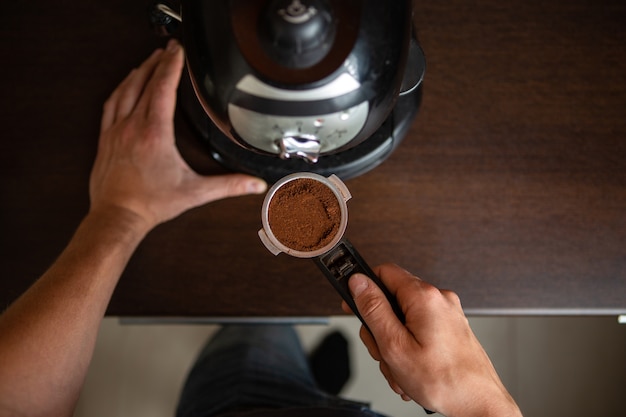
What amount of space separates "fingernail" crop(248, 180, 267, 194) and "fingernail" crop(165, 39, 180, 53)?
0.23 meters

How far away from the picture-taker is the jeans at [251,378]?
0.96 m

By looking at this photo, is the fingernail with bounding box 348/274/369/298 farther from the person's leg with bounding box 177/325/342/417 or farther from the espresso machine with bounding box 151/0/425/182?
the person's leg with bounding box 177/325/342/417

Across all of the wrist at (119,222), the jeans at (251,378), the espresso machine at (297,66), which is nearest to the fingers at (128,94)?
the wrist at (119,222)

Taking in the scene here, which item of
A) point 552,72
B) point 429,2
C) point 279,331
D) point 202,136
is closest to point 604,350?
point 279,331

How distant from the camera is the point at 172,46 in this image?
0.81 m

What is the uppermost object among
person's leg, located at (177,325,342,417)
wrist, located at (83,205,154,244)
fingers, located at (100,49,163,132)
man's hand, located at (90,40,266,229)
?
fingers, located at (100,49,163,132)

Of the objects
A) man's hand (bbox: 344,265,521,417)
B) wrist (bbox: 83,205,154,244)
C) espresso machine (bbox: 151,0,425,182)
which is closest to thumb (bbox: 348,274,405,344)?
man's hand (bbox: 344,265,521,417)

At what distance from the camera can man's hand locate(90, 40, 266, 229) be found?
0.77 m

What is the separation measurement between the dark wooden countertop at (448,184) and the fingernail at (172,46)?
0.09 m

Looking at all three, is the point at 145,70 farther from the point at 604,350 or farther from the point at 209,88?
the point at 604,350

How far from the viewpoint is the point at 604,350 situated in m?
1.51

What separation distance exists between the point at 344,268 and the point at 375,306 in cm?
5

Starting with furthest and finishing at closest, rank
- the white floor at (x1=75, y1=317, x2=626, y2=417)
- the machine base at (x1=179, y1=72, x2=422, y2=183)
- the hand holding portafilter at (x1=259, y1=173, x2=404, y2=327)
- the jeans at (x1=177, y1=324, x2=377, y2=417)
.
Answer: the white floor at (x1=75, y1=317, x2=626, y2=417)
the jeans at (x1=177, y1=324, x2=377, y2=417)
the machine base at (x1=179, y1=72, x2=422, y2=183)
the hand holding portafilter at (x1=259, y1=173, x2=404, y2=327)

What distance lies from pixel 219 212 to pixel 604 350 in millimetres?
1250
